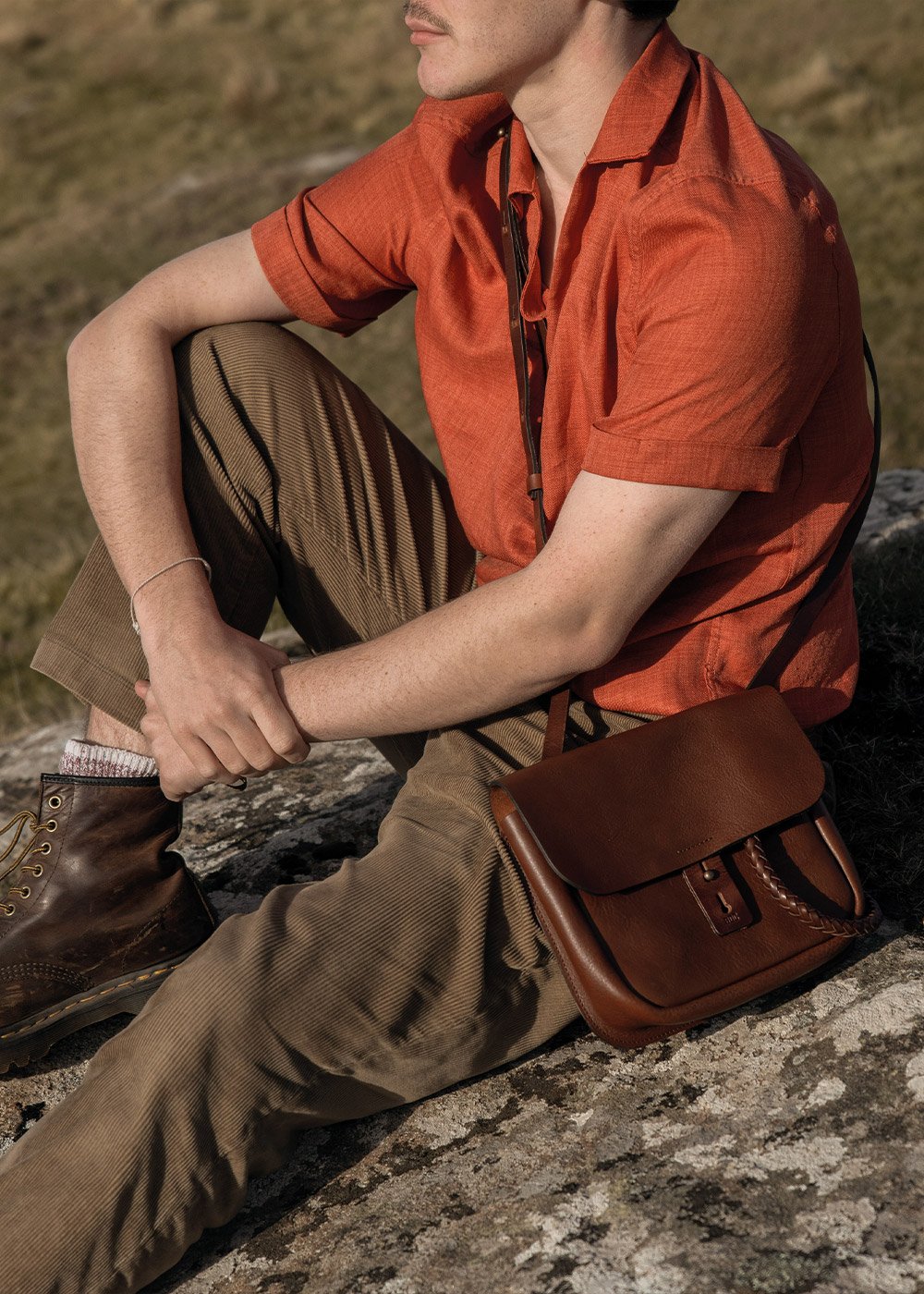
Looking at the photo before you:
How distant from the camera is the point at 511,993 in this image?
215 cm

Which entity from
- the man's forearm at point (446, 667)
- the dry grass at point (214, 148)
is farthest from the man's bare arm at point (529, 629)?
the dry grass at point (214, 148)

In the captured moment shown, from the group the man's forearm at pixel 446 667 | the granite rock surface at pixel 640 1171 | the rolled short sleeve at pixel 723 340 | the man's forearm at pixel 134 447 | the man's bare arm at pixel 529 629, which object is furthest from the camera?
the man's forearm at pixel 134 447

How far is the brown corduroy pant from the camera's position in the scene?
1935 millimetres

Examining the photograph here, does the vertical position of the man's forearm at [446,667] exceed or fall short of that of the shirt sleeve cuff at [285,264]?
it falls short

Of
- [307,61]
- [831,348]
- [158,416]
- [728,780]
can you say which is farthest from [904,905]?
[307,61]

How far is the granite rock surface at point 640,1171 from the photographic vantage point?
1.76 meters

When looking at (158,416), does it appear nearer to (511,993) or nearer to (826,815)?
(511,993)

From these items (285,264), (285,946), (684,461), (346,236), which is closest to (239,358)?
(285,264)

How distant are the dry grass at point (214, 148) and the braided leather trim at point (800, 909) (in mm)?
2864

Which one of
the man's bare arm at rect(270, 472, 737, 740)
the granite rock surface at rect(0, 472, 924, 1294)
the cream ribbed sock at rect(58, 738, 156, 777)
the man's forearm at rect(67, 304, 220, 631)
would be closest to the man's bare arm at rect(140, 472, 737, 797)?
the man's bare arm at rect(270, 472, 737, 740)

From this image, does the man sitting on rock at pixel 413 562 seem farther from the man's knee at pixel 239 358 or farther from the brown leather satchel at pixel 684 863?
the brown leather satchel at pixel 684 863

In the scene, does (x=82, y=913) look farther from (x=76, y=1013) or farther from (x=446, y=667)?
(x=446, y=667)

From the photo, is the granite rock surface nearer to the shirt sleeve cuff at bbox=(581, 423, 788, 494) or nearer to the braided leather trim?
the braided leather trim

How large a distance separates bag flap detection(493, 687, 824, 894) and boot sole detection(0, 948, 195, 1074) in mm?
858
